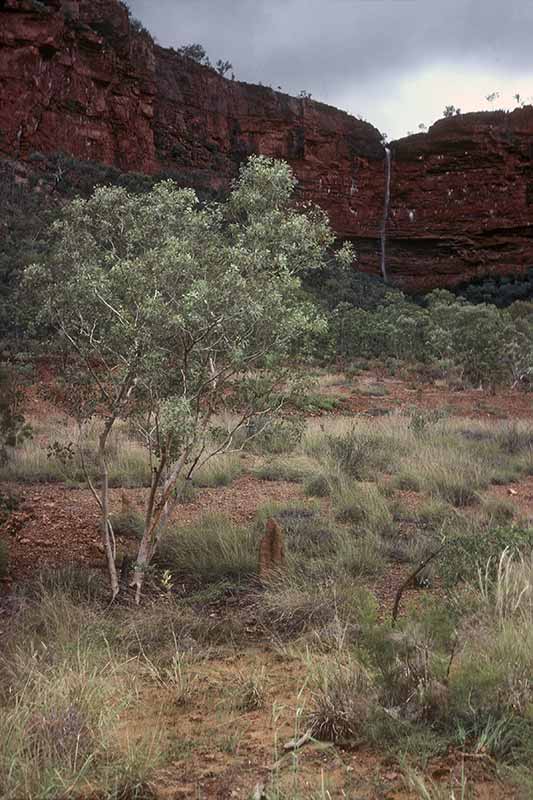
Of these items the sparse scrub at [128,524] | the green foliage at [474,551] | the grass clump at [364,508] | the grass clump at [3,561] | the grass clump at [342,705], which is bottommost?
the sparse scrub at [128,524]

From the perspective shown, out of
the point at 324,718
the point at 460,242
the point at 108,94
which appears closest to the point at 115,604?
the point at 324,718

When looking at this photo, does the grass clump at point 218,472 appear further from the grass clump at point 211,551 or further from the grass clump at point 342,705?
the grass clump at point 342,705

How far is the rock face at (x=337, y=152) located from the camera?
32406mm

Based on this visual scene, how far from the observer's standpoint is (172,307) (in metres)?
4.40

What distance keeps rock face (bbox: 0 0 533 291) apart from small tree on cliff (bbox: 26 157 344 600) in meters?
27.9

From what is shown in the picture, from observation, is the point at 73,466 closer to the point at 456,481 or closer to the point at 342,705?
the point at 456,481

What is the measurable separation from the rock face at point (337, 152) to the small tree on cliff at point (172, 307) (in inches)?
1097

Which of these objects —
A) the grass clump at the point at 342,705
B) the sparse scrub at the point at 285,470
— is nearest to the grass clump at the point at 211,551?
the grass clump at the point at 342,705

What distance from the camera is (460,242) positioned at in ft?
132

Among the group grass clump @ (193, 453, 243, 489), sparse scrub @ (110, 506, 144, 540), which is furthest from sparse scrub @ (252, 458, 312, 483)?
sparse scrub @ (110, 506, 144, 540)

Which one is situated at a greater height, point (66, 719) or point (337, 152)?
point (337, 152)

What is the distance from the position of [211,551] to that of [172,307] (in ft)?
5.92

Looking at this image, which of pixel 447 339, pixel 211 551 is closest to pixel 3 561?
pixel 211 551

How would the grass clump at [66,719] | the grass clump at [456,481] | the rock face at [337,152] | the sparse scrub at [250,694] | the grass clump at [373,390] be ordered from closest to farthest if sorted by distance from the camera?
the grass clump at [66,719], the sparse scrub at [250,694], the grass clump at [456,481], the grass clump at [373,390], the rock face at [337,152]
